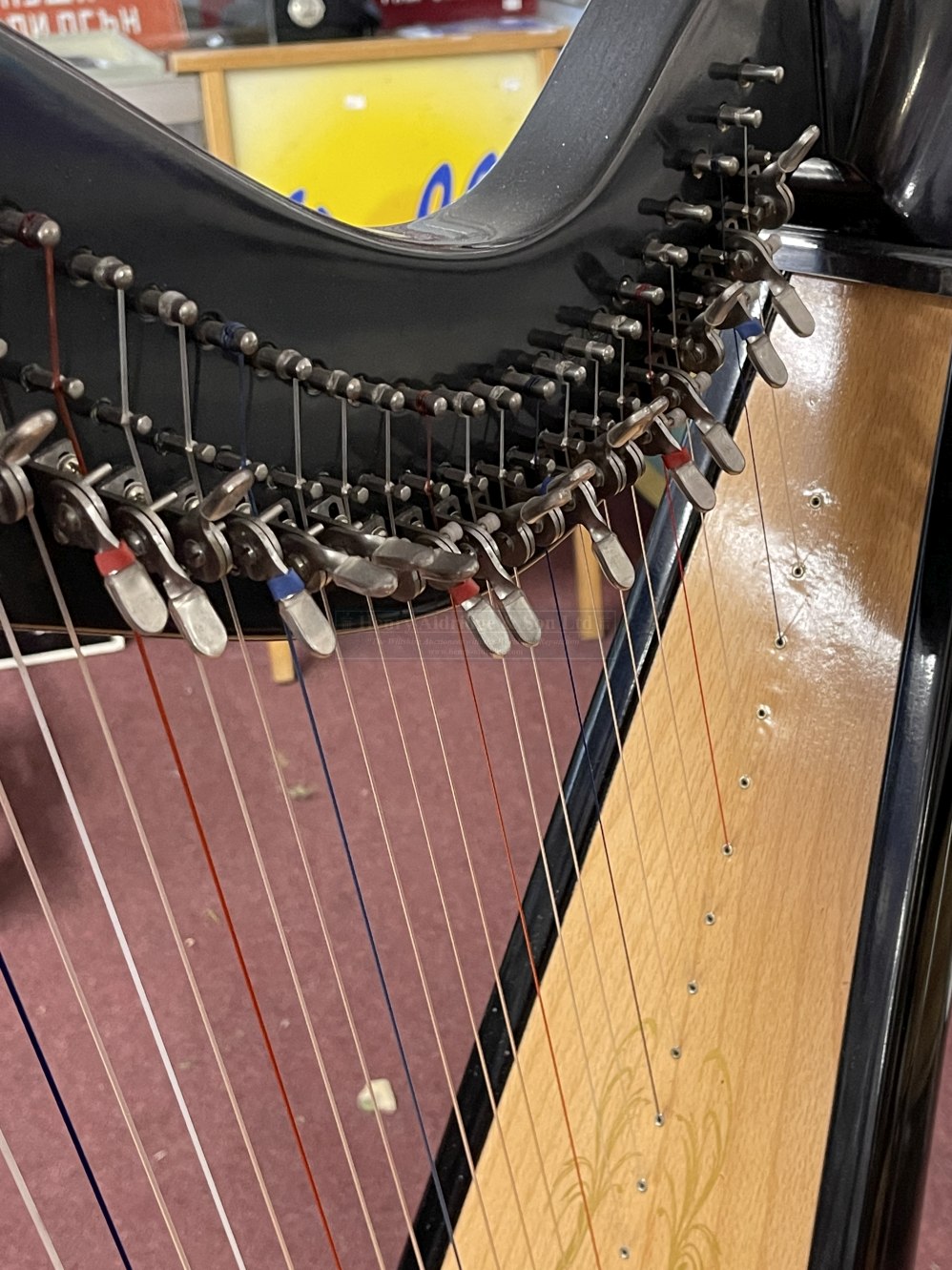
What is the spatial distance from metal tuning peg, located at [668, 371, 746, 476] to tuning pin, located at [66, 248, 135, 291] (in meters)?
0.36

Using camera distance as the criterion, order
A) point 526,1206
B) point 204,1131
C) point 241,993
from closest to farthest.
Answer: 1. point 526,1206
2. point 204,1131
3. point 241,993

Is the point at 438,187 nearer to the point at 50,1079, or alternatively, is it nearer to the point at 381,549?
the point at 381,549

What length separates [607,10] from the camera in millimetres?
673

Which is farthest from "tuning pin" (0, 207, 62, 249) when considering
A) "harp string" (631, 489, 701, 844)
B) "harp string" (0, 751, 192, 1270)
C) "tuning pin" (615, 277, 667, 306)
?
"harp string" (631, 489, 701, 844)

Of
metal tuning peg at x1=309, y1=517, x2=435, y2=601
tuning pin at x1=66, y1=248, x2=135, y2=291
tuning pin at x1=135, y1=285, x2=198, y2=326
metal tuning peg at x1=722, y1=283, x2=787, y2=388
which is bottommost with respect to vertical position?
metal tuning peg at x1=722, y1=283, x2=787, y2=388

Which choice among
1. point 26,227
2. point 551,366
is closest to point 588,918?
point 551,366

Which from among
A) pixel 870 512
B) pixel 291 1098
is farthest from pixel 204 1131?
pixel 870 512

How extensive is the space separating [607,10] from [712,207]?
0.12 meters

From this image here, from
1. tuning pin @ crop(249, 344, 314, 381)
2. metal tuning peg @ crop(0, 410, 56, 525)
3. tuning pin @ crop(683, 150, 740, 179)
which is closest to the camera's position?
metal tuning peg @ crop(0, 410, 56, 525)

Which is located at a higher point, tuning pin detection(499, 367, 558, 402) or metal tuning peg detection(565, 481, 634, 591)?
tuning pin detection(499, 367, 558, 402)

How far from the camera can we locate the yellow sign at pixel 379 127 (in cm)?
179

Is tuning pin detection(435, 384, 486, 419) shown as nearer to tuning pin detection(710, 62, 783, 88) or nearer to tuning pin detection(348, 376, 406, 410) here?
tuning pin detection(348, 376, 406, 410)

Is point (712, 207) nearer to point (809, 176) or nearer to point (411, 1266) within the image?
point (809, 176)

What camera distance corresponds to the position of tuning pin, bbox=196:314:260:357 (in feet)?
1.42
